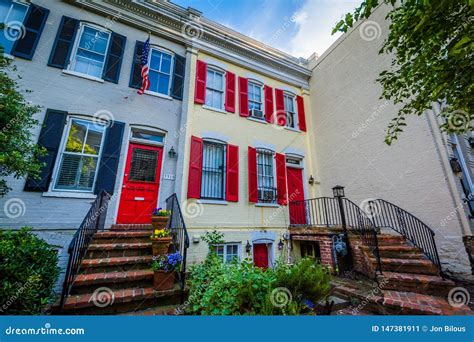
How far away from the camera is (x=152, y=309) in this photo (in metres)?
3.35

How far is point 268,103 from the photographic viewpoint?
Answer: 8.71 metres

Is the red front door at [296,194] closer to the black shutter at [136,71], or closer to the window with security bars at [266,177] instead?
the window with security bars at [266,177]

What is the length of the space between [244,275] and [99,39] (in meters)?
7.83

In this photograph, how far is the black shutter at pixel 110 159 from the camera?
5.34 meters

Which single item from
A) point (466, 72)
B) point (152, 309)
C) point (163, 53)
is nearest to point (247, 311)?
point (152, 309)

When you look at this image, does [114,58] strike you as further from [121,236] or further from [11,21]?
[121,236]

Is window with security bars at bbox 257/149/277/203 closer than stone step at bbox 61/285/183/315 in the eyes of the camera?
No

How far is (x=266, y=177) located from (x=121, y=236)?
4967 mm

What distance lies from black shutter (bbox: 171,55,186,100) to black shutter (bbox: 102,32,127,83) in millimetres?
1603

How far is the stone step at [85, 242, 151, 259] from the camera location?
4.01 metres

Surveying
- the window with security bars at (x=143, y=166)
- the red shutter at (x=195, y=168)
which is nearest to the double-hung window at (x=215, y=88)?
the red shutter at (x=195, y=168)

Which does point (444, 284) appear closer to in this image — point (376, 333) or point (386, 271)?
point (386, 271)

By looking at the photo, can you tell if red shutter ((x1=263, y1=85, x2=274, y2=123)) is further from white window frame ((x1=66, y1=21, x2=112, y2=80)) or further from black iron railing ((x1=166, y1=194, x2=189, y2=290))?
white window frame ((x1=66, y1=21, x2=112, y2=80))

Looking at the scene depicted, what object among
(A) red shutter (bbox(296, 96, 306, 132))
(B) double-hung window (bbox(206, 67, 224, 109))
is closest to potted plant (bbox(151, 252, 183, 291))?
(B) double-hung window (bbox(206, 67, 224, 109))
